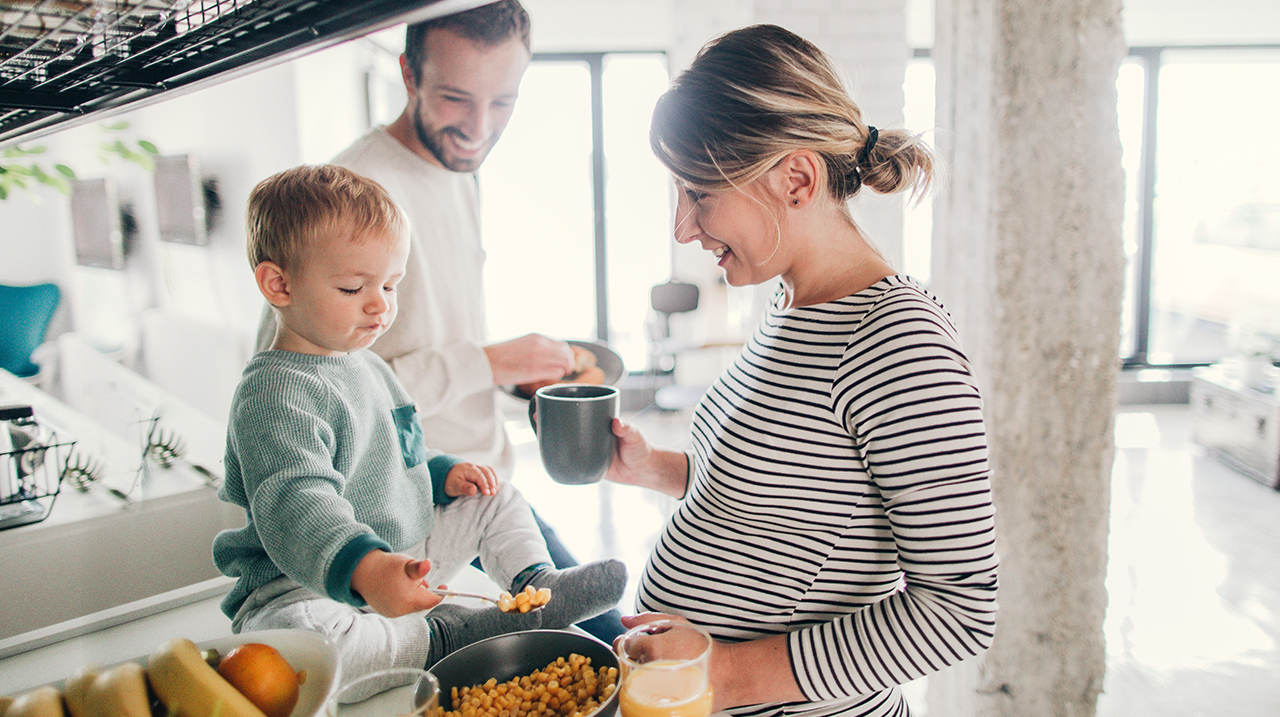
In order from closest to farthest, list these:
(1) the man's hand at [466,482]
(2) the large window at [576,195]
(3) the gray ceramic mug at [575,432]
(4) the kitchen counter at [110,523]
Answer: (4) the kitchen counter at [110,523] → (3) the gray ceramic mug at [575,432] → (1) the man's hand at [466,482] → (2) the large window at [576,195]

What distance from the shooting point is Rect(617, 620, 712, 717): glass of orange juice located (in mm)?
648

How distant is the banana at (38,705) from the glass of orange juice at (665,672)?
1.42ft

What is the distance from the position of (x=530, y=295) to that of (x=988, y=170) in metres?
4.94

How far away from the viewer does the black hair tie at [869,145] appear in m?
0.92

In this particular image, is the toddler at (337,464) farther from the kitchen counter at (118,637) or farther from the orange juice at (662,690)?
the orange juice at (662,690)

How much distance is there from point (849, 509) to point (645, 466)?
39 centimetres

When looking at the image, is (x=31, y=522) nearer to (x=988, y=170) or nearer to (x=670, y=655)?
(x=670, y=655)

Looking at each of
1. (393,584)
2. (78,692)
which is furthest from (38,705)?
(393,584)

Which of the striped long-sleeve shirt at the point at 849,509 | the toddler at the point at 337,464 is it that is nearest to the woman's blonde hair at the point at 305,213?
the toddler at the point at 337,464

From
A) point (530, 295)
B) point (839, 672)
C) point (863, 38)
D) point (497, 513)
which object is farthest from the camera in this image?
point (530, 295)

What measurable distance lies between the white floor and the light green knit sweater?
226 cm

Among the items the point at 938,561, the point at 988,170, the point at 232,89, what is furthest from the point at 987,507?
the point at 232,89

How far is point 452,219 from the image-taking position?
1342 mm

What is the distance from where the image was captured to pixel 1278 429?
14.4ft
